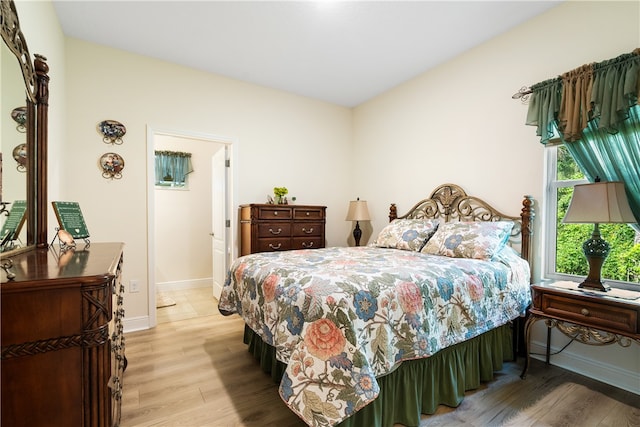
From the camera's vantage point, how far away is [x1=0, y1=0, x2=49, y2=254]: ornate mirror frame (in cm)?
128

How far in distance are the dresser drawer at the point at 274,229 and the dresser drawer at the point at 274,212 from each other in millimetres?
83

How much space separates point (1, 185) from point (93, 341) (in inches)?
27.3

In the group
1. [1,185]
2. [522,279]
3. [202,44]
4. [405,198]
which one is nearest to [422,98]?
[405,198]

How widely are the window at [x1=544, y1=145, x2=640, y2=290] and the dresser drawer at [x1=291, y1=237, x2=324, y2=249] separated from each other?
2.38 metres

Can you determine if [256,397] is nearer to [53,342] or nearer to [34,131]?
[53,342]

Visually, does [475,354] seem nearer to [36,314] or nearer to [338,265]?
[338,265]

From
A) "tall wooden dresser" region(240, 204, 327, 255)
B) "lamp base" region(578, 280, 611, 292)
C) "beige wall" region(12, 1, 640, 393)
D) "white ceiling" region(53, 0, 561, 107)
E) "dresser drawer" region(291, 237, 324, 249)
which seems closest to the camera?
"lamp base" region(578, 280, 611, 292)

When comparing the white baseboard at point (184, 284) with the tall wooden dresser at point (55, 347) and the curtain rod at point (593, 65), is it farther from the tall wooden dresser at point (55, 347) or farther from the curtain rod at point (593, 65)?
the curtain rod at point (593, 65)

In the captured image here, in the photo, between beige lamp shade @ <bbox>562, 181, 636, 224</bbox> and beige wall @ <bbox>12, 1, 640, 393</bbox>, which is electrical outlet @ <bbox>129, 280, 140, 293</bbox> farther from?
beige lamp shade @ <bbox>562, 181, 636, 224</bbox>

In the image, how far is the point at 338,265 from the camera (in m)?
1.93

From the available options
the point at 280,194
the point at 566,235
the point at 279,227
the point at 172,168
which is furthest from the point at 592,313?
the point at 172,168

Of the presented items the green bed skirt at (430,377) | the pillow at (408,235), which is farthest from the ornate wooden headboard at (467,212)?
the green bed skirt at (430,377)

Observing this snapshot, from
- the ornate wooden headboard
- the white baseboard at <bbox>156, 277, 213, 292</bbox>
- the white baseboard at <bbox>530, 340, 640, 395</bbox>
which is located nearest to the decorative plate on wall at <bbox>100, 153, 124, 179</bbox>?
the white baseboard at <bbox>156, 277, 213, 292</bbox>

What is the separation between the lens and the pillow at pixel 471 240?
2.28 metres
